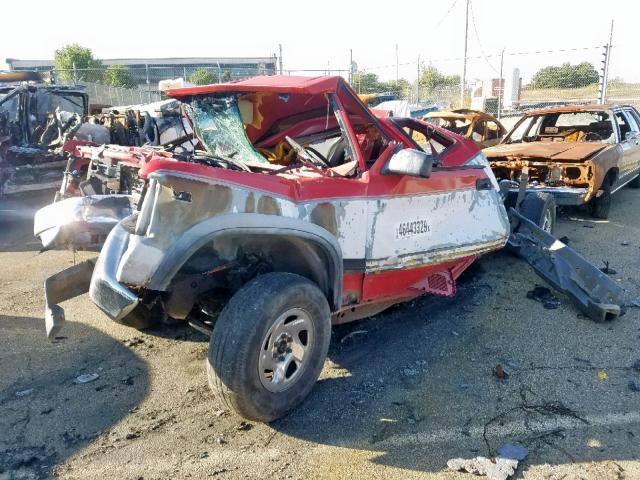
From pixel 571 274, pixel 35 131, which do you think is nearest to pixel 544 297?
pixel 571 274

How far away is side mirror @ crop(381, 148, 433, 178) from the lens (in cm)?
323

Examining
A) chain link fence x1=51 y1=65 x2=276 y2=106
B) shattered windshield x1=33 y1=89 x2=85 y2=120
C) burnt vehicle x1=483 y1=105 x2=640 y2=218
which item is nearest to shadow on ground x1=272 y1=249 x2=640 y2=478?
burnt vehicle x1=483 y1=105 x2=640 y2=218

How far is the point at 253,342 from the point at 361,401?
3.05 feet

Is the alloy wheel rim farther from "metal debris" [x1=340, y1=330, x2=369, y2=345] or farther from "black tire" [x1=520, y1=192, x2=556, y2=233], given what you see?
"black tire" [x1=520, y1=192, x2=556, y2=233]

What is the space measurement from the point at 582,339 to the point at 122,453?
337 cm

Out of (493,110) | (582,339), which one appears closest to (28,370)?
(582,339)

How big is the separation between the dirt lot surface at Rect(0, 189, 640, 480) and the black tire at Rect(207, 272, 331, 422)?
206 millimetres

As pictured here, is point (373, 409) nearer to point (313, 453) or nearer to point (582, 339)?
point (313, 453)

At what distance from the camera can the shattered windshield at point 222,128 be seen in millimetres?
3877

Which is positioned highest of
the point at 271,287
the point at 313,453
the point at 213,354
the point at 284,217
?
the point at 284,217

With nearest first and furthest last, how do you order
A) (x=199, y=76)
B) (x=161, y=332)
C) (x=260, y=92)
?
(x=260, y=92) < (x=161, y=332) < (x=199, y=76)

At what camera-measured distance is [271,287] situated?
2943 mm

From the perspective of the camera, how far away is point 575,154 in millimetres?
7480

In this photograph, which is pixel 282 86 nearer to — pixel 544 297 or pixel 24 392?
pixel 24 392
